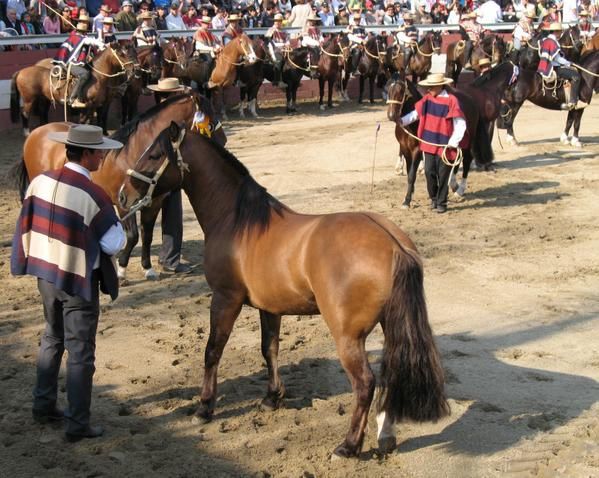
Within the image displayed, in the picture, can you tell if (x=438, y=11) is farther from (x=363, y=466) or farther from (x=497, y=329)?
(x=363, y=466)

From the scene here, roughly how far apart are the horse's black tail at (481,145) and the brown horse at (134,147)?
5345 mm

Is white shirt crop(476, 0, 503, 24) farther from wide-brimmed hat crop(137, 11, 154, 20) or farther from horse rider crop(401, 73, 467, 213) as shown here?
horse rider crop(401, 73, 467, 213)

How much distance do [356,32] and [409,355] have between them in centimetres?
2150

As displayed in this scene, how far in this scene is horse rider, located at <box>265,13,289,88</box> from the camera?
22.6 meters

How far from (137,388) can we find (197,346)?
963 millimetres

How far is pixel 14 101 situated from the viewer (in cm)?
1803

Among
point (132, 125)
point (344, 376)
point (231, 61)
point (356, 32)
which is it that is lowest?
point (344, 376)

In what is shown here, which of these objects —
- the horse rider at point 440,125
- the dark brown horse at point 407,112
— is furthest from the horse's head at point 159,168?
the dark brown horse at point 407,112

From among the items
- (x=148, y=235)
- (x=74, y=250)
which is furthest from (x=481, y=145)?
(x=74, y=250)

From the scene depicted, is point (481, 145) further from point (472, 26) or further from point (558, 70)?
point (472, 26)

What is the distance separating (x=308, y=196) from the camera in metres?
13.2

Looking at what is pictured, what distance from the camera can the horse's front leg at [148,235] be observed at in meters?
9.21

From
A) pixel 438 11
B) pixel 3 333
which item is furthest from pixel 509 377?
pixel 438 11

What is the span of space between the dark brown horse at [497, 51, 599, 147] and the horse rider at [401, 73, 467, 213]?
211 inches
